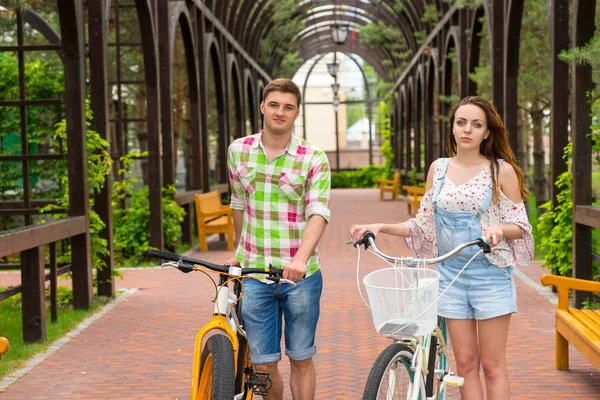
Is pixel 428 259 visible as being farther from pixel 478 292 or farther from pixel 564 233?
pixel 564 233

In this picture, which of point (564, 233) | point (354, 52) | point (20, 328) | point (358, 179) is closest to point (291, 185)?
point (20, 328)

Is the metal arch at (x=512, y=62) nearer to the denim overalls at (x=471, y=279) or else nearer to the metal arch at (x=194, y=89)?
the metal arch at (x=194, y=89)

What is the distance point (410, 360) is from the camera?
336 cm

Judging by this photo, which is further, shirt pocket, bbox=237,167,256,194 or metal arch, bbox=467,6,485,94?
metal arch, bbox=467,6,485,94

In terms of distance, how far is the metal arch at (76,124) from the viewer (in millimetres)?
7695

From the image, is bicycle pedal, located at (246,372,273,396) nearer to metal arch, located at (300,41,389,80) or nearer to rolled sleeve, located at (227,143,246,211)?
rolled sleeve, located at (227,143,246,211)

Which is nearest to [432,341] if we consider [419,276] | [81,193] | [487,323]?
[487,323]

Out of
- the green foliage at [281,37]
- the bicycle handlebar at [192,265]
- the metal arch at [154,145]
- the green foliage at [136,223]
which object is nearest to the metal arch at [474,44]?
the metal arch at [154,145]

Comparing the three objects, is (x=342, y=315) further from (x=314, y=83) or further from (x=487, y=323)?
(x=314, y=83)

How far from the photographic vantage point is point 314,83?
49.2 m

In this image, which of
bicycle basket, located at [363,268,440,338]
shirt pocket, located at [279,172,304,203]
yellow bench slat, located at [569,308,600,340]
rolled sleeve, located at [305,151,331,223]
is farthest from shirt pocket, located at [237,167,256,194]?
yellow bench slat, located at [569,308,600,340]

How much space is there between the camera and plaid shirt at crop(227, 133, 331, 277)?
382cm

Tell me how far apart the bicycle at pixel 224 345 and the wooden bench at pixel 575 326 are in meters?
1.95

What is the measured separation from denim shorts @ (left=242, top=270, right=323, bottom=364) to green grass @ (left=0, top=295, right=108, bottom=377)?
2.61 meters
